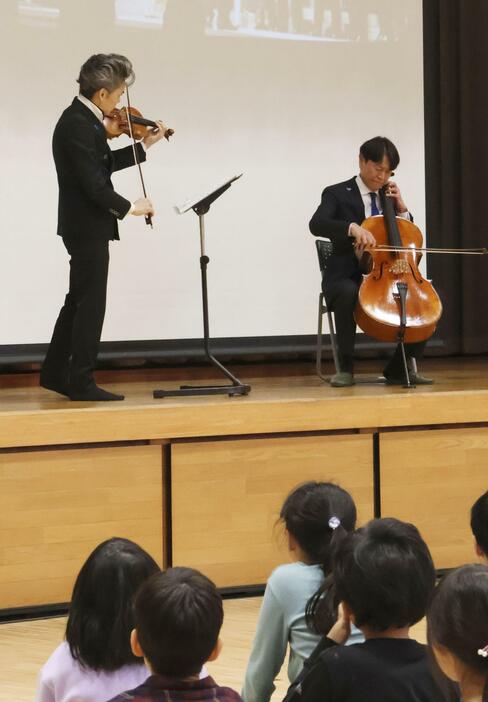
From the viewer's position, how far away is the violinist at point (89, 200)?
12.2ft

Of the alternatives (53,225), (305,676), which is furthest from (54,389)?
(305,676)

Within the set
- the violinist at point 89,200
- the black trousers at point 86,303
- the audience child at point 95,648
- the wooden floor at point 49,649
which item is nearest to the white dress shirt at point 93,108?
the violinist at point 89,200

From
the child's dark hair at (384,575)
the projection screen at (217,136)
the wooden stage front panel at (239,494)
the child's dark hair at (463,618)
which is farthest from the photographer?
the projection screen at (217,136)

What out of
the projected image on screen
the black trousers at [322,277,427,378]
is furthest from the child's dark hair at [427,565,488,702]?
the projected image on screen

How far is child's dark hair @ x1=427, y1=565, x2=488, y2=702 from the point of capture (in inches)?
56.7

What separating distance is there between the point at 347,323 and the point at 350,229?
388 millimetres

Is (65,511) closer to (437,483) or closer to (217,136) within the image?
(437,483)

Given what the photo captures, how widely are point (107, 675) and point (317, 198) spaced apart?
12.2 ft

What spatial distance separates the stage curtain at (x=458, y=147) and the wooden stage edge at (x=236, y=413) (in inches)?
49.1

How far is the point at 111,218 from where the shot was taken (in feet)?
12.6

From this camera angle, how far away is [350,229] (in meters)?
4.11

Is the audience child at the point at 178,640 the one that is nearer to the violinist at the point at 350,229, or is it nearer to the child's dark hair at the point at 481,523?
the child's dark hair at the point at 481,523

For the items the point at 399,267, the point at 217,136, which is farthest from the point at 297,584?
the point at 217,136

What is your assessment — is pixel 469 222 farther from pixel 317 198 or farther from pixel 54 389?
pixel 54 389
